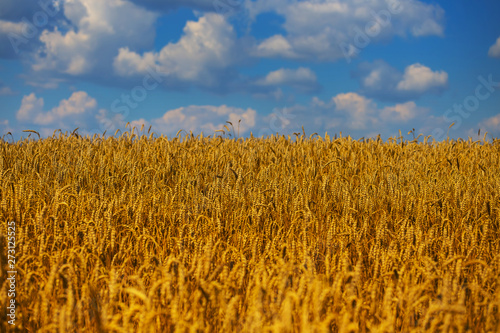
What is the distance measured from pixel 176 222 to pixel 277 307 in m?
1.70

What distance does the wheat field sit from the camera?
1687 millimetres

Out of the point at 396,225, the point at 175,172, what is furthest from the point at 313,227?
the point at 175,172

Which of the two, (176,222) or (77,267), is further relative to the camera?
(176,222)

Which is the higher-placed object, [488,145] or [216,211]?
[488,145]

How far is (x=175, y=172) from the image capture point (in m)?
4.75

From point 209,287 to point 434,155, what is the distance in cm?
569

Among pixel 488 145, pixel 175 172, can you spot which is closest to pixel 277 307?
pixel 175 172

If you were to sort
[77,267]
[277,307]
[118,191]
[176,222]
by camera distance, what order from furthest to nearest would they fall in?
1. [118,191]
2. [176,222]
3. [77,267]
4. [277,307]

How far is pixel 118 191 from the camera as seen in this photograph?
3.72 meters

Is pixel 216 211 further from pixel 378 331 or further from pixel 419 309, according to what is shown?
pixel 378 331

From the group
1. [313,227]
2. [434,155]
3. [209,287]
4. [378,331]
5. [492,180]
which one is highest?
[434,155]

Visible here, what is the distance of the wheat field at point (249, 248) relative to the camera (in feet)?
5.53

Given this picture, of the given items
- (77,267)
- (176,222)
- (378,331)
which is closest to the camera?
(378,331)

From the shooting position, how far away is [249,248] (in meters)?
2.82
